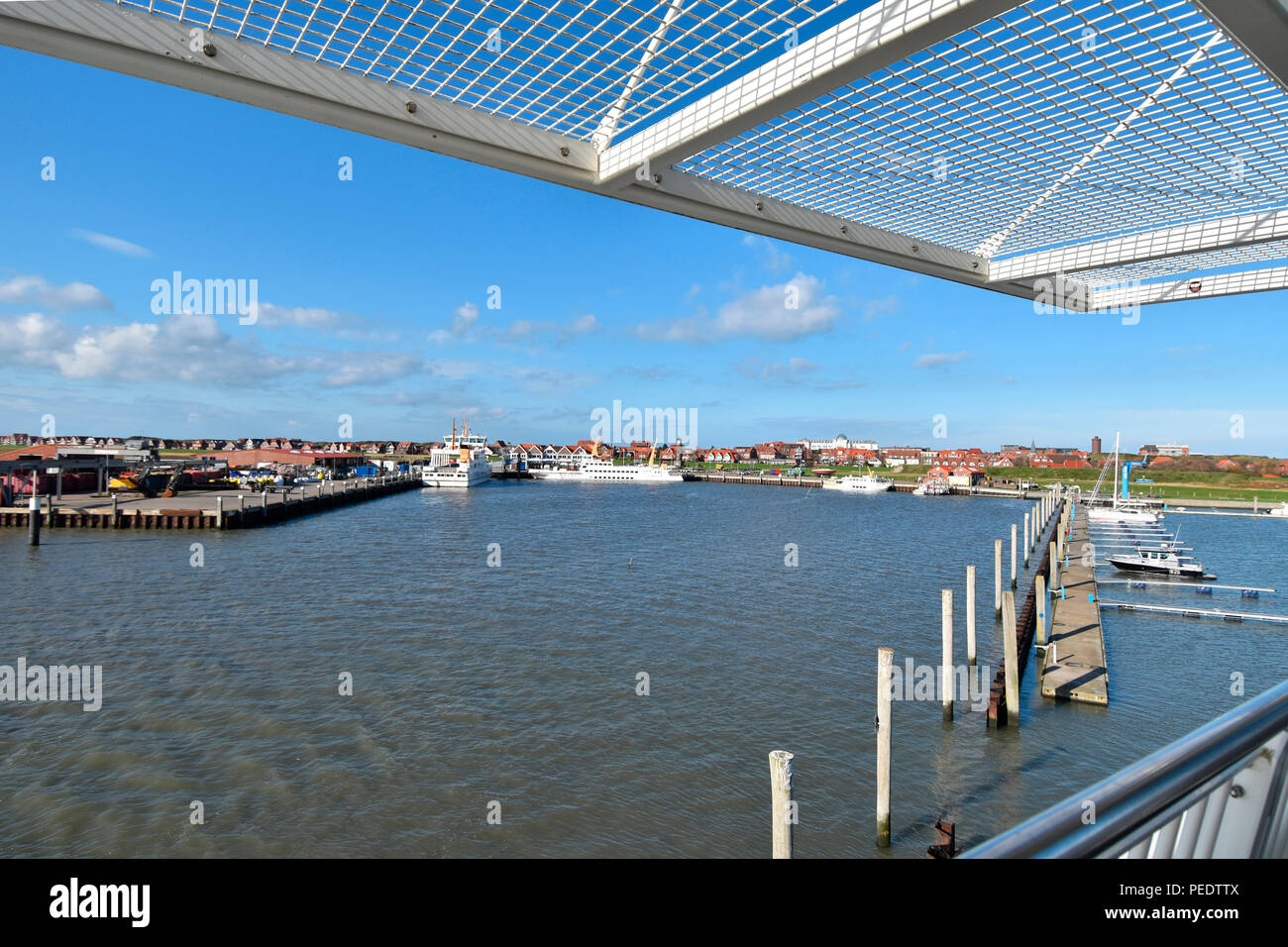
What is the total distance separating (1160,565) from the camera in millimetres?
31188

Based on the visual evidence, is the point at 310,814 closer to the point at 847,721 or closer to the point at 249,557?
the point at 847,721

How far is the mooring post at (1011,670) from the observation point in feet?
45.4

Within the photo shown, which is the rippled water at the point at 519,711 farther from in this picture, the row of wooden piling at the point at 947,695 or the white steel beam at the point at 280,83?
the white steel beam at the point at 280,83

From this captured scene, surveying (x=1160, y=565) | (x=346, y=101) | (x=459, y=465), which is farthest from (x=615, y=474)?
(x=346, y=101)

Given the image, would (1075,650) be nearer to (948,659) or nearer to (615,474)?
(948,659)

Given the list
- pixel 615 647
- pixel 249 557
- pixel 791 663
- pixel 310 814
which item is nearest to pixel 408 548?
pixel 249 557

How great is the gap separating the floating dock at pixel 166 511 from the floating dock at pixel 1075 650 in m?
41.0

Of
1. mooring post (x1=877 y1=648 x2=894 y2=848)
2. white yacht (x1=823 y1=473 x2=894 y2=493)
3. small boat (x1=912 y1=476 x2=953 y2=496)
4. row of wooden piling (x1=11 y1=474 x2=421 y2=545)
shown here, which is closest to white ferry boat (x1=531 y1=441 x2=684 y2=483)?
white yacht (x1=823 y1=473 x2=894 y2=493)

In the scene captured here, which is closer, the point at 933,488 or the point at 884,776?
the point at 884,776

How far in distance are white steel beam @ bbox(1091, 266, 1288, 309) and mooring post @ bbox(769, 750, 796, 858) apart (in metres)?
5.76

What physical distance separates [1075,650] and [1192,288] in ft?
48.4

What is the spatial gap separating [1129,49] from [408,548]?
35430 mm

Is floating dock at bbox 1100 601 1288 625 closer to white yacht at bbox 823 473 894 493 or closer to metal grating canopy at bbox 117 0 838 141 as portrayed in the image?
metal grating canopy at bbox 117 0 838 141

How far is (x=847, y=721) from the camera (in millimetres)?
13422
